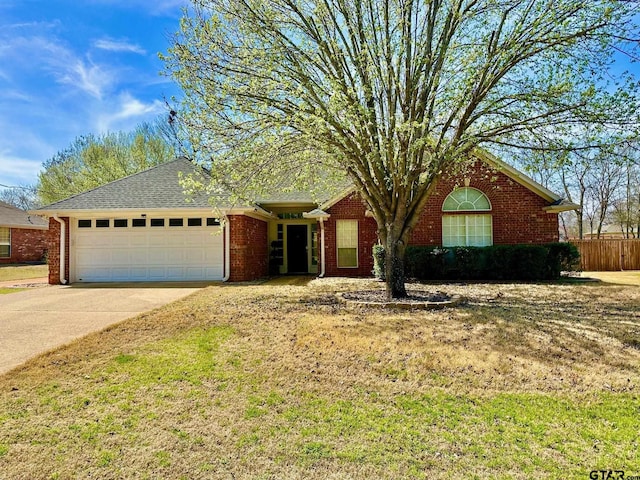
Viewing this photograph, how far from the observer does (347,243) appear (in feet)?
49.1

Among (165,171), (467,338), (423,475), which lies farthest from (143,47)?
(423,475)

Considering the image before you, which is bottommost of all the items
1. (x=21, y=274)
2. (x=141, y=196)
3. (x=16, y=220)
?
(x=21, y=274)

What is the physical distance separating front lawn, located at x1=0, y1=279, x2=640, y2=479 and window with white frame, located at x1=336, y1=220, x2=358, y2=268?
26.4ft

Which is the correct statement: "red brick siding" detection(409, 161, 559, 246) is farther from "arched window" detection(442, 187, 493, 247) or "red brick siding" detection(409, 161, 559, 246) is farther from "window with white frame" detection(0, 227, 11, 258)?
"window with white frame" detection(0, 227, 11, 258)

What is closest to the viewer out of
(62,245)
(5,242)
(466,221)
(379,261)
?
(379,261)

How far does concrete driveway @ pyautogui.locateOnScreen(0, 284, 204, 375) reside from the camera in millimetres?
5855

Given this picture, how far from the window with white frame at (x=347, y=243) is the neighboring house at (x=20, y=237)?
20.5m

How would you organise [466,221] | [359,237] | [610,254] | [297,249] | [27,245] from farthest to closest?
[27,245] → [610,254] → [297,249] → [359,237] → [466,221]

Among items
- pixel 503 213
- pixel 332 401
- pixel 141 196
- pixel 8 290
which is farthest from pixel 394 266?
pixel 8 290

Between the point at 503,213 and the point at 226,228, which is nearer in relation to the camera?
the point at 226,228

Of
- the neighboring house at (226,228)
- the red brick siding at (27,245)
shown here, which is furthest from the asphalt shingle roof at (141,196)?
the red brick siding at (27,245)

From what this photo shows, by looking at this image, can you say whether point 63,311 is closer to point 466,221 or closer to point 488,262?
point 488,262

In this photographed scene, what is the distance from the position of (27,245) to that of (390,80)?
26853 millimetres

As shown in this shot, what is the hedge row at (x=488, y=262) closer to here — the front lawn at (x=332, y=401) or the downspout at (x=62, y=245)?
the front lawn at (x=332, y=401)
